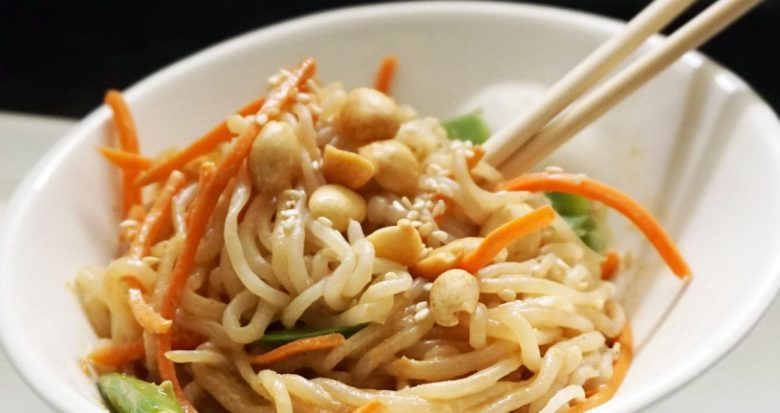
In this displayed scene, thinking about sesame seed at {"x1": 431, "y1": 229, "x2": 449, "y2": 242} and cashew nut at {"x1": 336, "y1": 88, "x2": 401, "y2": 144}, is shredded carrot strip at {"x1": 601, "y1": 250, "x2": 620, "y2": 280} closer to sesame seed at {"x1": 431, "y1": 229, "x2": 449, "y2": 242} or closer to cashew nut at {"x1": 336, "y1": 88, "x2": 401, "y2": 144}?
sesame seed at {"x1": 431, "y1": 229, "x2": 449, "y2": 242}

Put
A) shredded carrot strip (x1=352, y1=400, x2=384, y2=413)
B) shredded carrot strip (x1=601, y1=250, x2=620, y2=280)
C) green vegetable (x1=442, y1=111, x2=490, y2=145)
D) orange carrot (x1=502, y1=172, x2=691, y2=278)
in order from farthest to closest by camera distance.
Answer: green vegetable (x1=442, y1=111, x2=490, y2=145), shredded carrot strip (x1=601, y1=250, x2=620, y2=280), orange carrot (x1=502, y1=172, x2=691, y2=278), shredded carrot strip (x1=352, y1=400, x2=384, y2=413)

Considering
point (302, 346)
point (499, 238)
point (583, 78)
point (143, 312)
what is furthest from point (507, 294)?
point (143, 312)

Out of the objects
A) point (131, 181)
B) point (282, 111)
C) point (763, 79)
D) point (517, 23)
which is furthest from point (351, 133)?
point (763, 79)

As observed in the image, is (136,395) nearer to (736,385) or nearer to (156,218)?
(156,218)

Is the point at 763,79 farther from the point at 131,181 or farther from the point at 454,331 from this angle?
the point at 131,181

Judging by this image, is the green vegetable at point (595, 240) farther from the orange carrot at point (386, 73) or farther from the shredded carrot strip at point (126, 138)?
the shredded carrot strip at point (126, 138)

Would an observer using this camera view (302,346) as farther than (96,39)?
No

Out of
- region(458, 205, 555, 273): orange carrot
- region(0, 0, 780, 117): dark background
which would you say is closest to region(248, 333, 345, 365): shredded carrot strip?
region(458, 205, 555, 273): orange carrot
